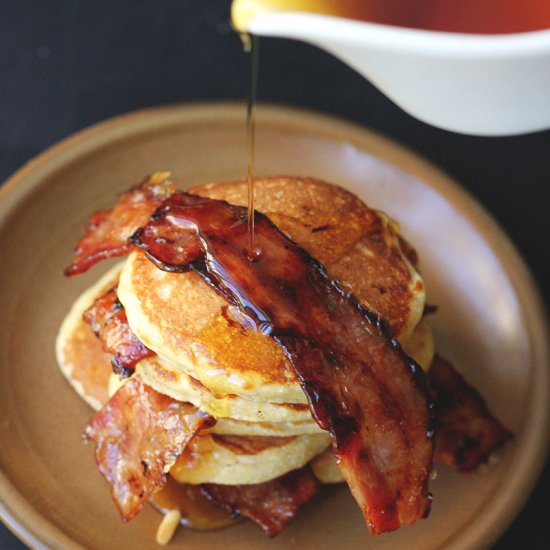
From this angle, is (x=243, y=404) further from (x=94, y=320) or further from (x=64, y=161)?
(x=64, y=161)

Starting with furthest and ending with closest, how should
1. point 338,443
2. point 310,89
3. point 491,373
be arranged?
point 310,89, point 491,373, point 338,443

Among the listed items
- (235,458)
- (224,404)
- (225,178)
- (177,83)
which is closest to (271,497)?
(235,458)

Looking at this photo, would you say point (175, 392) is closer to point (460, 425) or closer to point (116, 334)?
point (116, 334)

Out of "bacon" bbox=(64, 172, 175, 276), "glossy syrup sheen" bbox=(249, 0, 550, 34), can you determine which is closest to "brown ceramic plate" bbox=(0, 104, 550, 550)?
"bacon" bbox=(64, 172, 175, 276)

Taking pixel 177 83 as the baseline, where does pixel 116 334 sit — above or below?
below

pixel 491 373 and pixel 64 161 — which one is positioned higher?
pixel 64 161

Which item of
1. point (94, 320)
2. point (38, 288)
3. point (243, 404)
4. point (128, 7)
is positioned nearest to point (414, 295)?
point (243, 404)

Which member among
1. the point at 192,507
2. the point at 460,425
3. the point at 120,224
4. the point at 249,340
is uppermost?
the point at 120,224
